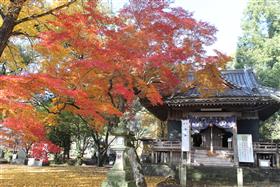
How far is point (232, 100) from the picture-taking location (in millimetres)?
16516

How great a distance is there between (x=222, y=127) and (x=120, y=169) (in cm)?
989

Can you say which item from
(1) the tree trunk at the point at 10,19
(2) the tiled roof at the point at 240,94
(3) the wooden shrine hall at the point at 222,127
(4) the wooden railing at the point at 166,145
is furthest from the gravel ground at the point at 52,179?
(1) the tree trunk at the point at 10,19

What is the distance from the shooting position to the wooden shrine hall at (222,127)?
16.8 m

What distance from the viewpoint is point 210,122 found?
18125 mm

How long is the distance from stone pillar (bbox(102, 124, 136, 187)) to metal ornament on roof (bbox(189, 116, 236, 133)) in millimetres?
8945

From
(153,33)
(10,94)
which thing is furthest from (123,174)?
(153,33)

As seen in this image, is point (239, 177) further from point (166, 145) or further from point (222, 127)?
point (166, 145)

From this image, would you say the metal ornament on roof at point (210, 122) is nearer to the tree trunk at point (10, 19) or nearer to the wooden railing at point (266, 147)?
the wooden railing at point (266, 147)

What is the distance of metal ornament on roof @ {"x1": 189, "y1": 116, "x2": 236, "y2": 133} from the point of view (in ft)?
57.8

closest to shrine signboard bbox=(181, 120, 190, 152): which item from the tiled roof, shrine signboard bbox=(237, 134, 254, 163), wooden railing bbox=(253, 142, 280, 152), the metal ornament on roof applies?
the metal ornament on roof

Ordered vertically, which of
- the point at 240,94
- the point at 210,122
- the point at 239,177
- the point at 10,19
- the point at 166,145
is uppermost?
the point at 10,19

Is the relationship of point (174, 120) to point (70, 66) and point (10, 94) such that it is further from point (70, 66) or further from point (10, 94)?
point (10, 94)

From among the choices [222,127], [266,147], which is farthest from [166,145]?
[266,147]

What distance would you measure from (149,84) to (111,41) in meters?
3.08
